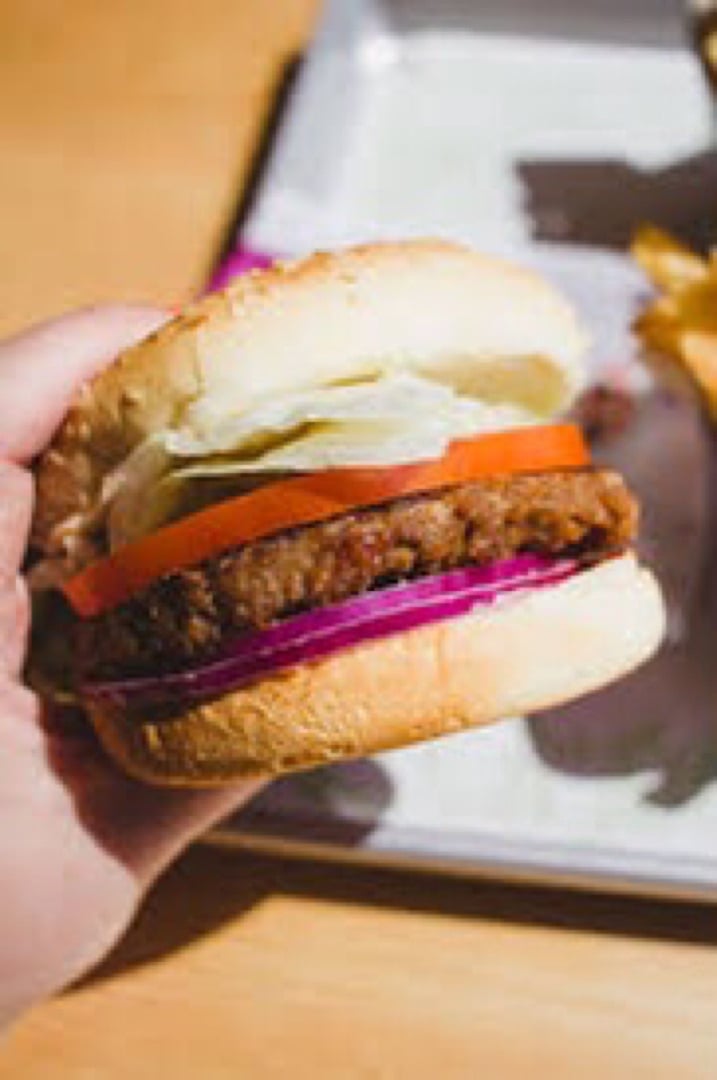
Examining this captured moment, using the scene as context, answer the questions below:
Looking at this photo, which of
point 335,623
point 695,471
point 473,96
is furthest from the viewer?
point 473,96

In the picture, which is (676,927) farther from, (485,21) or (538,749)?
(485,21)

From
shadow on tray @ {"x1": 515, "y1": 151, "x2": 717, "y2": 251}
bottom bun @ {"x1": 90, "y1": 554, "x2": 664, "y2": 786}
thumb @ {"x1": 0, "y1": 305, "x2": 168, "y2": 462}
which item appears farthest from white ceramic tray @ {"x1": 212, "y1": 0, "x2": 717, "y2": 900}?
thumb @ {"x1": 0, "y1": 305, "x2": 168, "y2": 462}

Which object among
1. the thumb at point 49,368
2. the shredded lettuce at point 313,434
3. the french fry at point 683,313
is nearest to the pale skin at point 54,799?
the thumb at point 49,368

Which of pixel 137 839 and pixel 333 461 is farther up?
pixel 333 461

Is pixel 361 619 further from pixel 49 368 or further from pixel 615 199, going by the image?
pixel 615 199

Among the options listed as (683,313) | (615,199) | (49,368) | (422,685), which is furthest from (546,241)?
(422,685)

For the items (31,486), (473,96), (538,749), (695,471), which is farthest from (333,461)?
(473,96)

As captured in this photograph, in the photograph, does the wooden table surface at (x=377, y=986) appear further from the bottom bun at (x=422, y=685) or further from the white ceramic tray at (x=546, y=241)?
the bottom bun at (x=422, y=685)

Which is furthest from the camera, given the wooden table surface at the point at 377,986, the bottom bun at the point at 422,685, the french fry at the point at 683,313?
the french fry at the point at 683,313
